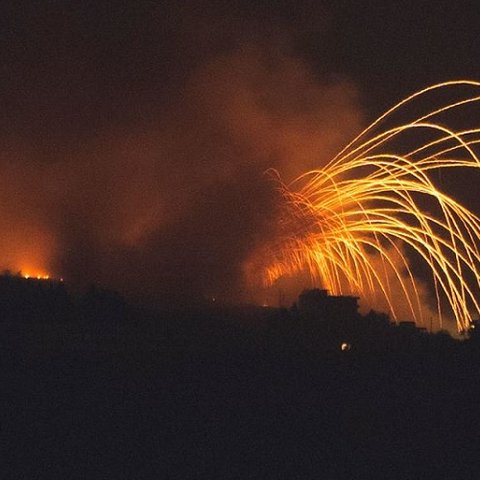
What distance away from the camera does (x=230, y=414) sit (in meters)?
14.9

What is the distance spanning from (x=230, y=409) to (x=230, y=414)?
25 cm

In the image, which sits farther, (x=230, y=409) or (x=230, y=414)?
(x=230, y=409)

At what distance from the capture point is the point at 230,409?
49.8 feet

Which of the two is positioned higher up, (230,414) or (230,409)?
(230,409)

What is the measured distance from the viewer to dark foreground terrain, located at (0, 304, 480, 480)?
12797 millimetres

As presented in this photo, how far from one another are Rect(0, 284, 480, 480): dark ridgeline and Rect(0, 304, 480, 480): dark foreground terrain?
32 mm

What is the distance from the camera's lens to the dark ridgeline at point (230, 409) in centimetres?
1284

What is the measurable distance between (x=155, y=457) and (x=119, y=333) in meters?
11.1

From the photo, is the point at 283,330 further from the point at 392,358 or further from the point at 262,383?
the point at 262,383

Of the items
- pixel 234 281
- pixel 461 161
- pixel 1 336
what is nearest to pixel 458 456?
pixel 1 336

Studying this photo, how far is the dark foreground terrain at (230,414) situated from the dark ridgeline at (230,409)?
0.11ft

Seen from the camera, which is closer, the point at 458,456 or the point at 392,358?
the point at 458,456

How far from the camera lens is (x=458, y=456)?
13.8 m

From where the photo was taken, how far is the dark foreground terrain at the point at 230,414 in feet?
42.0
